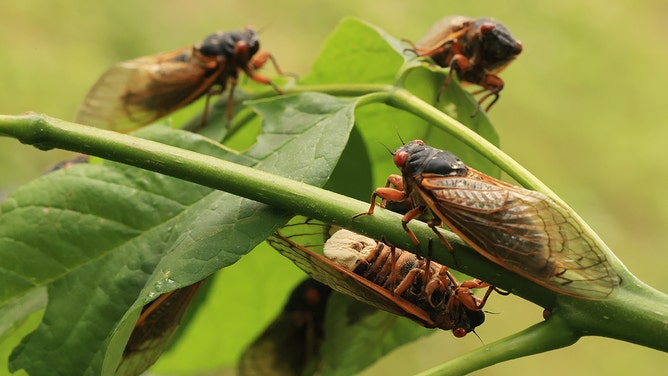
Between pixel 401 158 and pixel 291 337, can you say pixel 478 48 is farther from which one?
pixel 291 337

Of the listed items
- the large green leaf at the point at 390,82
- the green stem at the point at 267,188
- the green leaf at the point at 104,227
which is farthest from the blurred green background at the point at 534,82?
the green stem at the point at 267,188

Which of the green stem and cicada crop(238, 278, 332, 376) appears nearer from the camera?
the green stem

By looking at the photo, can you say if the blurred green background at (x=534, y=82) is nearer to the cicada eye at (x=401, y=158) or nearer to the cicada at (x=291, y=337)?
the cicada at (x=291, y=337)

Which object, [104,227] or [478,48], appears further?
[478,48]

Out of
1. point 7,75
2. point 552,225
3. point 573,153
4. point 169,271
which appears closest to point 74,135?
point 169,271

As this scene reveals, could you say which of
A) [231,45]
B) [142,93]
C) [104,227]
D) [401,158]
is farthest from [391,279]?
[142,93]

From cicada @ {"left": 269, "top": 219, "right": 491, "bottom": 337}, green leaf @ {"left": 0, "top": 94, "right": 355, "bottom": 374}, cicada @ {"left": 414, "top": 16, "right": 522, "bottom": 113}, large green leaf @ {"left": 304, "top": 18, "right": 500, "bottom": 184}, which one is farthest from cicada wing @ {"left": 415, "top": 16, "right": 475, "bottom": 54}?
cicada @ {"left": 269, "top": 219, "right": 491, "bottom": 337}

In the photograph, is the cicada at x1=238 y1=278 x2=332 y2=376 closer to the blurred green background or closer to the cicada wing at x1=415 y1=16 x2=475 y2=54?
the cicada wing at x1=415 y1=16 x2=475 y2=54

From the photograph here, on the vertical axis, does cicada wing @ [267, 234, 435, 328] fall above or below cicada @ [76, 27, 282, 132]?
above
